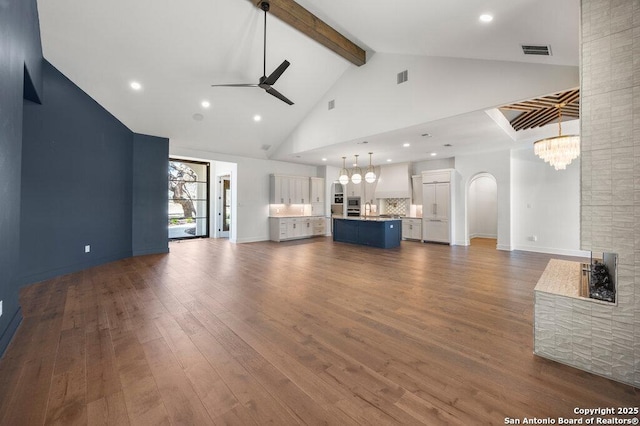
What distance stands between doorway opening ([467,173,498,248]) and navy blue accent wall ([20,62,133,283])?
1140 cm

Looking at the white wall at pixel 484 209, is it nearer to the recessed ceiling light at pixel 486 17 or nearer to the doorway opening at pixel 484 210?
the doorway opening at pixel 484 210

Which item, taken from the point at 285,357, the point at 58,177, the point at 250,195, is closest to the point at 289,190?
the point at 250,195

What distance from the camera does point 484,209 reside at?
402 inches

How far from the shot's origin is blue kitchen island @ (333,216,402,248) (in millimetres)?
7641

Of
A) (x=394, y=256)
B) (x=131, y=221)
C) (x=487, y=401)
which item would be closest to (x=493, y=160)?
(x=394, y=256)

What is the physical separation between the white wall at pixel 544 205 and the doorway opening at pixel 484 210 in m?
2.58

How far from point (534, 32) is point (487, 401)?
3.95 m

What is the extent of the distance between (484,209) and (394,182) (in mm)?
3840

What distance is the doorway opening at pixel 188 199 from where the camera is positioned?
9.66 metres

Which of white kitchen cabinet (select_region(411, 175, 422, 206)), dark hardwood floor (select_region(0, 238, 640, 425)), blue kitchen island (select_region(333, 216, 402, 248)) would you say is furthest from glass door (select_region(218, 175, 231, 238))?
white kitchen cabinet (select_region(411, 175, 422, 206))

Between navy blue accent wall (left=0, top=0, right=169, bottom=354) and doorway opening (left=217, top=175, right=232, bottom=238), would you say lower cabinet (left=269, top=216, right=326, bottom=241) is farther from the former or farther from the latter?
navy blue accent wall (left=0, top=0, right=169, bottom=354)

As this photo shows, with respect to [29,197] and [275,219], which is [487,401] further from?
[275,219]

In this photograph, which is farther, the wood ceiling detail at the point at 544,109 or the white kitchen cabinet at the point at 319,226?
the white kitchen cabinet at the point at 319,226

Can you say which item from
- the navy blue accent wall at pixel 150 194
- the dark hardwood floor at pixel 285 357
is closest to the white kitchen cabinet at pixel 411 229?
the dark hardwood floor at pixel 285 357
